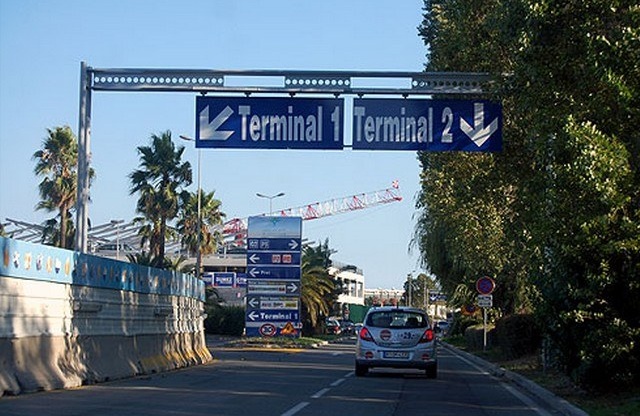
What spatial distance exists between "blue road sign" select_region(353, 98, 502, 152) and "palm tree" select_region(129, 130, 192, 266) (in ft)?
110

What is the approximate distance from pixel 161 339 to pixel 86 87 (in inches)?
279

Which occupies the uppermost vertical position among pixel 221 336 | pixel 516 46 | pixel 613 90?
pixel 516 46

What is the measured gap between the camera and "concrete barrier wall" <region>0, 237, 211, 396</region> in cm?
1596

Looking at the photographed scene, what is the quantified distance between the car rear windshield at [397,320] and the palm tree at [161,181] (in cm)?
3071

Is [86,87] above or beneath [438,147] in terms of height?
above

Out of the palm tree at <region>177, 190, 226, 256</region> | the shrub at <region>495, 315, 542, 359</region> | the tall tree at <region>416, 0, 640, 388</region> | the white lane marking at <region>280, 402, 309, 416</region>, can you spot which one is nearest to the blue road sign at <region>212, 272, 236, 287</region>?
the palm tree at <region>177, 190, 226, 256</region>

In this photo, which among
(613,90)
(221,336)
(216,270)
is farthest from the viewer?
(216,270)

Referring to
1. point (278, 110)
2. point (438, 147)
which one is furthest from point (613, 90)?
point (278, 110)

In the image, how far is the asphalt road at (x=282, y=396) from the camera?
14023 millimetres

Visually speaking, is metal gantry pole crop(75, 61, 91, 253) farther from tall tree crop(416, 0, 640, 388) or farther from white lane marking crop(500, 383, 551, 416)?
white lane marking crop(500, 383, 551, 416)

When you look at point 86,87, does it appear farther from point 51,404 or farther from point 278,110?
point 51,404

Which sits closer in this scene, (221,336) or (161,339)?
(161,339)

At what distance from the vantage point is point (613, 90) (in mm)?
13898

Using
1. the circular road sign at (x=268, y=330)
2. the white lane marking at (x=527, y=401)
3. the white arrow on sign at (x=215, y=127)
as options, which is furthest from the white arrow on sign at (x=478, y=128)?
the circular road sign at (x=268, y=330)
